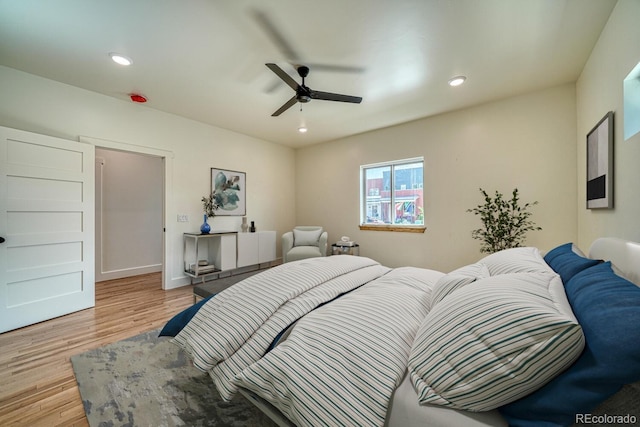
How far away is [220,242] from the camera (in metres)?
3.98

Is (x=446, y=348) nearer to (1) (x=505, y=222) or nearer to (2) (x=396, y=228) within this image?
(1) (x=505, y=222)

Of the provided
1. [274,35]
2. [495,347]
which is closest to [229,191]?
[274,35]

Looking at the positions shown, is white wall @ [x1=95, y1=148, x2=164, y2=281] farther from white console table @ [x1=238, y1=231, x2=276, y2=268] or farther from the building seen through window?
the building seen through window

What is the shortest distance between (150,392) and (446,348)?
176 centimetres

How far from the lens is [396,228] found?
421cm

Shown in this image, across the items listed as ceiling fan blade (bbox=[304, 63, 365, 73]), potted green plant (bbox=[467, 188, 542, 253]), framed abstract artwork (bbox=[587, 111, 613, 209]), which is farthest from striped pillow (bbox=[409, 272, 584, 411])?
potted green plant (bbox=[467, 188, 542, 253])

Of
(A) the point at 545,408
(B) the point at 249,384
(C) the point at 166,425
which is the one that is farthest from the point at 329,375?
(C) the point at 166,425

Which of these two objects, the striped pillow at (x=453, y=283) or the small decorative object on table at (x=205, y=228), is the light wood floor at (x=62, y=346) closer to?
the small decorative object on table at (x=205, y=228)

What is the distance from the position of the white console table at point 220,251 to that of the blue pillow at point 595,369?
12.6ft

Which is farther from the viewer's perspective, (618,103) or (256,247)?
(256,247)

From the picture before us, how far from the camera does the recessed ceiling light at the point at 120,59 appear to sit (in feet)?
7.57

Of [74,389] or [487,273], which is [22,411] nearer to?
[74,389]

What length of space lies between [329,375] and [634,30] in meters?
2.64

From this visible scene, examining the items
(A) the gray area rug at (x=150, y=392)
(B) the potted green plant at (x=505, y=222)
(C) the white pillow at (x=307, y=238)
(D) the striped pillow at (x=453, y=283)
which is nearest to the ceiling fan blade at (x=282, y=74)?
(D) the striped pillow at (x=453, y=283)
